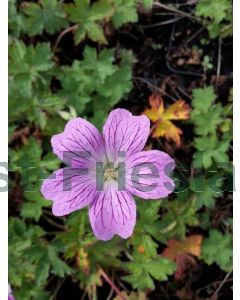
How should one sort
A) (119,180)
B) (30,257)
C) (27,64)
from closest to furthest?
1. (119,180)
2. (30,257)
3. (27,64)

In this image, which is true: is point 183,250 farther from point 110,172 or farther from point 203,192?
point 110,172

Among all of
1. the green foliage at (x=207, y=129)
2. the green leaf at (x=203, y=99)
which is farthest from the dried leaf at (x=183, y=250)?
the green leaf at (x=203, y=99)

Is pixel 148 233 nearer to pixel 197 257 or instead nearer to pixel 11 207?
pixel 197 257

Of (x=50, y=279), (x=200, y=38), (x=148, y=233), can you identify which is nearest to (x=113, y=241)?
(x=148, y=233)

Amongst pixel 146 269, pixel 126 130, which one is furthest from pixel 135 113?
pixel 126 130

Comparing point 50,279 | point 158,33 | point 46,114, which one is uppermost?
point 158,33

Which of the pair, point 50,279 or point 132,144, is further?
point 50,279

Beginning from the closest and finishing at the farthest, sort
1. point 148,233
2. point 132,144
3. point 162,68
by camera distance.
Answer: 1. point 132,144
2. point 148,233
3. point 162,68
